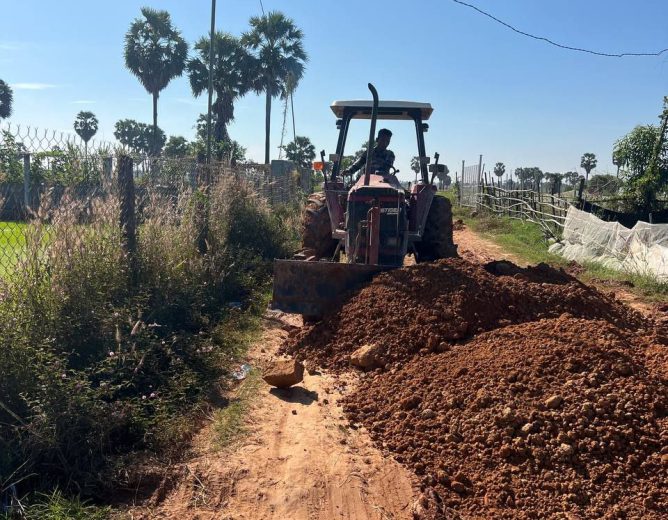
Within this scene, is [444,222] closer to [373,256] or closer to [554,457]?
[373,256]

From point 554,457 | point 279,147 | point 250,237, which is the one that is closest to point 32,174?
point 250,237

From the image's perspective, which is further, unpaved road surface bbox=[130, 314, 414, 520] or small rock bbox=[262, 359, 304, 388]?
small rock bbox=[262, 359, 304, 388]

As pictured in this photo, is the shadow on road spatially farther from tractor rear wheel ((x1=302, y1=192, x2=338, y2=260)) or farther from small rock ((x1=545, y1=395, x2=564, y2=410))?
tractor rear wheel ((x1=302, y1=192, x2=338, y2=260))

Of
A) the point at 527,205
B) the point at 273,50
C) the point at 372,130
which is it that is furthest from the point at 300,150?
the point at 372,130

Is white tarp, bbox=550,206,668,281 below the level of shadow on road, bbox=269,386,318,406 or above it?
above

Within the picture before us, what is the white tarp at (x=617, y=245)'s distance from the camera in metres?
8.98

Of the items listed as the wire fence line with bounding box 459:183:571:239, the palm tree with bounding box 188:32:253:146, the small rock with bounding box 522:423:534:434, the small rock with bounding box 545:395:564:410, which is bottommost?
the small rock with bounding box 522:423:534:434

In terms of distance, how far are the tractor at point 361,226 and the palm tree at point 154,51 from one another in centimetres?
2903

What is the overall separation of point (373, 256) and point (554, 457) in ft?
10.8

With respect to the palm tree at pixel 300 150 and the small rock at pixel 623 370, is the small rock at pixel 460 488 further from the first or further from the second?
the palm tree at pixel 300 150

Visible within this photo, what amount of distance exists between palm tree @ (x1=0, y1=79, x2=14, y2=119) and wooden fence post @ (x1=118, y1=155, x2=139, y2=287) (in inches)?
2003

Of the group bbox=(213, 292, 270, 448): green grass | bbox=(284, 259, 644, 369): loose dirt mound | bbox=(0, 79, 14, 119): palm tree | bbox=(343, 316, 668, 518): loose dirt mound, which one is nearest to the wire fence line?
→ bbox=(284, 259, 644, 369): loose dirt mound

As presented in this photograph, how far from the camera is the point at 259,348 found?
547cm

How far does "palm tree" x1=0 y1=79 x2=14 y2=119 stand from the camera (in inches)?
1875
